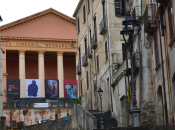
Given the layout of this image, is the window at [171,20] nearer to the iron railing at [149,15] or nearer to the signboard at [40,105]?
the iron railing at [149,15]

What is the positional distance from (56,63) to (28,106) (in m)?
14.2

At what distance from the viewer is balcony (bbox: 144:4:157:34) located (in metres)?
20.0

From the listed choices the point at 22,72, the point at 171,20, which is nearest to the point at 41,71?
the point at 22,72

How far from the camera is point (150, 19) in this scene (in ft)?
68.3

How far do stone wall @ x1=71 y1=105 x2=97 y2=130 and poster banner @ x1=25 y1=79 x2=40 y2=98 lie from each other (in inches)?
930

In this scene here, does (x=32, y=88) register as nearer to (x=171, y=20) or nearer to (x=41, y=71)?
(x=41, y=71)

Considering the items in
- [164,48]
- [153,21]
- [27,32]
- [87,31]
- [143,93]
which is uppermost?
[27,32]

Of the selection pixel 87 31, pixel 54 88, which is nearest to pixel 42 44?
pixel 54 88

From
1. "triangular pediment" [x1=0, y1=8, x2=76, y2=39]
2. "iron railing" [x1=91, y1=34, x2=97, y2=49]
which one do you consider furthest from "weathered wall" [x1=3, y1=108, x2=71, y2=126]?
"iron railing" [x1=91, y1=34, x2=97, y2=49]

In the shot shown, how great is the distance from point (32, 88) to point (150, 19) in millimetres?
39077

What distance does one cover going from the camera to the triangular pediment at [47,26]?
61.0m

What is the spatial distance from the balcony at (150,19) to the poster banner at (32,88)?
3819cm

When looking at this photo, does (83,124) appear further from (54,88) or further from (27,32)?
(27,32)

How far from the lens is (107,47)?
31016 millimetres
